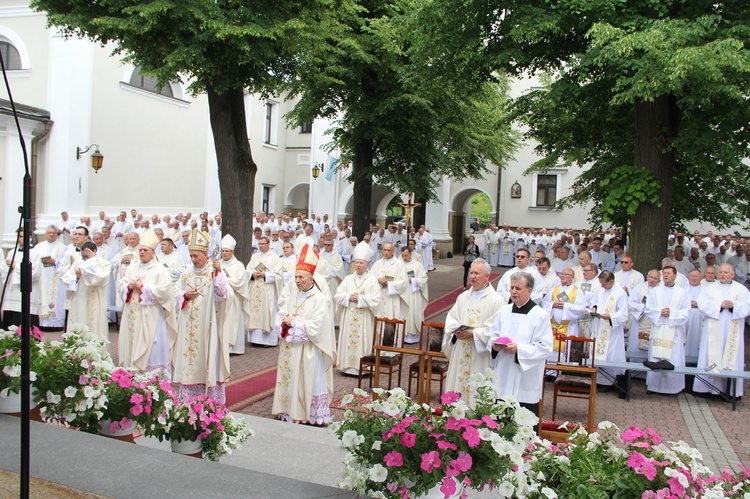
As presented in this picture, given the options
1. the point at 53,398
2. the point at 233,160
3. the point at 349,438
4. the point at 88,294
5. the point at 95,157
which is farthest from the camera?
the point at 95,157

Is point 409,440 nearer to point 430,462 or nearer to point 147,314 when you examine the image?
point 430,462

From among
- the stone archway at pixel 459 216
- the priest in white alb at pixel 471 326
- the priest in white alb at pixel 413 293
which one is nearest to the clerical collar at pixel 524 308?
the priest in white alb at pixel 471 326

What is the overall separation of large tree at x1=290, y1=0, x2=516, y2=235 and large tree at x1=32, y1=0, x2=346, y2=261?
1.60m

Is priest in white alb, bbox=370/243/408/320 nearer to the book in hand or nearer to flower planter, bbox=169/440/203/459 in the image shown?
the book in hand

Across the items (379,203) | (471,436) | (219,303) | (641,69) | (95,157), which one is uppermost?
(641,69)

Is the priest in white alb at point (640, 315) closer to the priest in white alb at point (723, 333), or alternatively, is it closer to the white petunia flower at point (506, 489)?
the priest in white alb at point (723, 333)

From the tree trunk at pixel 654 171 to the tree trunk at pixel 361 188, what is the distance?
7.84m

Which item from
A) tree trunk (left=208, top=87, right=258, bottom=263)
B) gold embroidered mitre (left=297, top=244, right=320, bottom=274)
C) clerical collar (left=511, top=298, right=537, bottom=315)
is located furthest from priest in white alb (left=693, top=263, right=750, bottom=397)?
tree trunk (left=208, top=87, right=258, bottom=263)

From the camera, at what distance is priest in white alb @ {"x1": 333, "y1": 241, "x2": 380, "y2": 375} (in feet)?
35.3

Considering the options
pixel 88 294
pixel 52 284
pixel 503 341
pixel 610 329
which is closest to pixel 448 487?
pixel 503 341

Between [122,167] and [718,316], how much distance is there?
20.5 metres

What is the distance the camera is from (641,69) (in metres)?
10.1

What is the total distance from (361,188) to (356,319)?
828 cm

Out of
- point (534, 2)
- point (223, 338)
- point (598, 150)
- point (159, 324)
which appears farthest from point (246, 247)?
point (598, 150)
